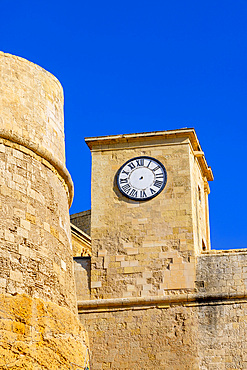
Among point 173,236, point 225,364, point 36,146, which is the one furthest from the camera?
point 173,236

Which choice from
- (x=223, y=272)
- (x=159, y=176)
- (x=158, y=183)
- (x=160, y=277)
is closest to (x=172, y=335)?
(x=160, y=277)

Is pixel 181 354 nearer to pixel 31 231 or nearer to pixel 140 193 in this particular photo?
pixel 140 193

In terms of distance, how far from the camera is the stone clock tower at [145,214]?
14000 millimetres

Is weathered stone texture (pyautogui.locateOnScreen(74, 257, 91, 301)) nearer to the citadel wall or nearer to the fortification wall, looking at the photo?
the citadel wall

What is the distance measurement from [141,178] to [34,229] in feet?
21.0

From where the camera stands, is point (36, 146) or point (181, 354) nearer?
point (36, 146)

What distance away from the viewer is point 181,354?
13266mm

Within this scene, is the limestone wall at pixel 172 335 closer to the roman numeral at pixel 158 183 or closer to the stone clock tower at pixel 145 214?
the stone clock tower at pixel 145 214

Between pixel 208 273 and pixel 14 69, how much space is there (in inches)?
235

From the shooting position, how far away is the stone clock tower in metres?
14.0

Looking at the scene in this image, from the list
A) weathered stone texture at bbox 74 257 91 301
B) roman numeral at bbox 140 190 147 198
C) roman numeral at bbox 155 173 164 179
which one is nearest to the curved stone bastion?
weathered stone texture at bbox 74 257 91 301

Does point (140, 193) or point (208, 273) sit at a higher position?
point (140, 193)

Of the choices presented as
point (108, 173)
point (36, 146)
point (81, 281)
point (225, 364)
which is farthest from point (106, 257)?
point (36, 146)

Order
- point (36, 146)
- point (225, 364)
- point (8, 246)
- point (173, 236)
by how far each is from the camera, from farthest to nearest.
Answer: point (173, 236), point (225, 364), point (36, 146), point (8, 246)
